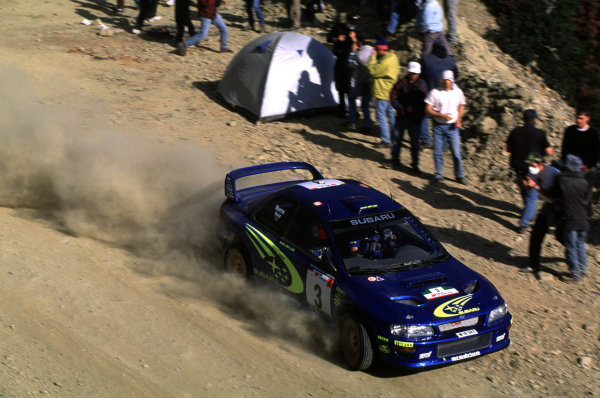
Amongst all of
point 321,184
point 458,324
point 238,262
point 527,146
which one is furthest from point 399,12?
point 458,324

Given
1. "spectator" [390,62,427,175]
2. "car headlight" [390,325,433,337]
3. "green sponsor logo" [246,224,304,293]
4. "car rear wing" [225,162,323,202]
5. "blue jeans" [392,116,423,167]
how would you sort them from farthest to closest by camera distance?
"blue jeans" [392,116,423,167]
"spectator" [390,62,427,175]
"car rear wing" [225,162,323,202]
"green sponsor logo" [246,224,304,293]
"car headlight" [390,325,433,337]

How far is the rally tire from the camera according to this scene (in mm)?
8031

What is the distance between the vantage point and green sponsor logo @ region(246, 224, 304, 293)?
7.33 m

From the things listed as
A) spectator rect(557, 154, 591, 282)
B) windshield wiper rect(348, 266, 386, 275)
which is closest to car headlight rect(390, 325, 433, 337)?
windshield wiper rect(348, 266, 386, 275)

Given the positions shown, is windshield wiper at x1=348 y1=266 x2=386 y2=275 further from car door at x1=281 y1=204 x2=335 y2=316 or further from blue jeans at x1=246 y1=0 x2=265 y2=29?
blue jeans at x1=246 y1=0 x2=265 y2=29

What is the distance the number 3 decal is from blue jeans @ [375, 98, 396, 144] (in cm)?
612

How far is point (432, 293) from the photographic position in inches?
260

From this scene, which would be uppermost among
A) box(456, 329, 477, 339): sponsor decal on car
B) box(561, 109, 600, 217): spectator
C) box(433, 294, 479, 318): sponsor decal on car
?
box(561, 109, 600, 217): spectator

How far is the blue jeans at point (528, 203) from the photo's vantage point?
1023 cm

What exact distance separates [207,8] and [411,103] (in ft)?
24.4

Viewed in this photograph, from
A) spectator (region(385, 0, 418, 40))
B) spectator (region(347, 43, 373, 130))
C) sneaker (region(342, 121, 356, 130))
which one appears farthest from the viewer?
spectator (region(385, 0, 418, 40))

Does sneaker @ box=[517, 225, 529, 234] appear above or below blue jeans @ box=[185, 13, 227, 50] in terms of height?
below

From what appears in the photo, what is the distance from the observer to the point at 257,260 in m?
7.88

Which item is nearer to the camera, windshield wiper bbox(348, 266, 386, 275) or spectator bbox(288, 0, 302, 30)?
windshield wiper bbox(348, 266, 386, 275)
